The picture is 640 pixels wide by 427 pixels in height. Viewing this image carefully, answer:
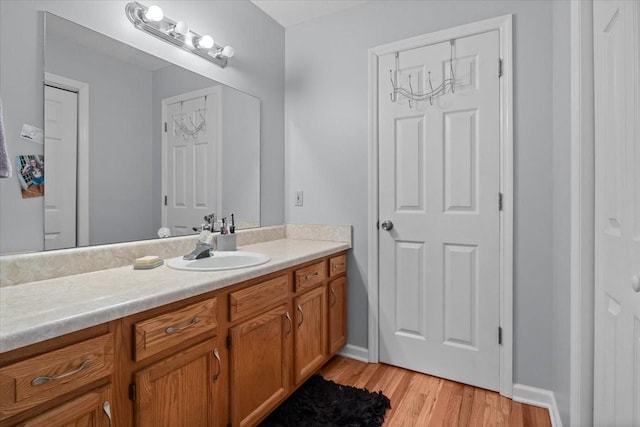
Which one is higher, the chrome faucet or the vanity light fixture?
the vanity light fixture

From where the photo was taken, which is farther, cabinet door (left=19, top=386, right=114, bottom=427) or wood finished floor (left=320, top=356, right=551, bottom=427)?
wood finished floor (left=320, top=356, right=551, bottom=427)

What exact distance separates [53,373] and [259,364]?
33.7 inches

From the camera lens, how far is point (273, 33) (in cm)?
255

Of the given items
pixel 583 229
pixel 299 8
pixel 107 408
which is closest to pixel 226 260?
pixel 107 408

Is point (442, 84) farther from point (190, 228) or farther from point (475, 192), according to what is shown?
point (190, 228)

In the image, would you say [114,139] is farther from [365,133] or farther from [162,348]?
[365,133]

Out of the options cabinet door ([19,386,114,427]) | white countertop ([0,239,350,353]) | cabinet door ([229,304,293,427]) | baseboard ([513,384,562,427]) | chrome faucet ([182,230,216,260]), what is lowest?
baseboard ([513,384,562,427])

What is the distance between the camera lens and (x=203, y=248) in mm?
1713

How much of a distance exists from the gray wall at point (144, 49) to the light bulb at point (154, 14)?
0.09 m

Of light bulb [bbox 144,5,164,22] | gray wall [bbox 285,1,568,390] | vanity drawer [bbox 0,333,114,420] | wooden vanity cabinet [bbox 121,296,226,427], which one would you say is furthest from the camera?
gray wall [bbox 285,1,568,390]

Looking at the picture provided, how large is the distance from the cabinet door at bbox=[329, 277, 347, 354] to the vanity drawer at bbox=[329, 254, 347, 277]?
0.18 ft

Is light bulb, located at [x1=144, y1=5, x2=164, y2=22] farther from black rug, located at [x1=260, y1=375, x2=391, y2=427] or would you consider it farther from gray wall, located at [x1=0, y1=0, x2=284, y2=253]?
black rug, located at [x1=260, y1=375, x2=391, y2=427]

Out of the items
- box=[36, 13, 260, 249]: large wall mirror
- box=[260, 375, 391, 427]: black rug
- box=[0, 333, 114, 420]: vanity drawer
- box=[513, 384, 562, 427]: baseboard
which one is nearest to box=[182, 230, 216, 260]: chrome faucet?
box=[36, 13, 260, 249]: large wall mirror

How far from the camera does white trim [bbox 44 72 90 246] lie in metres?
1.42
